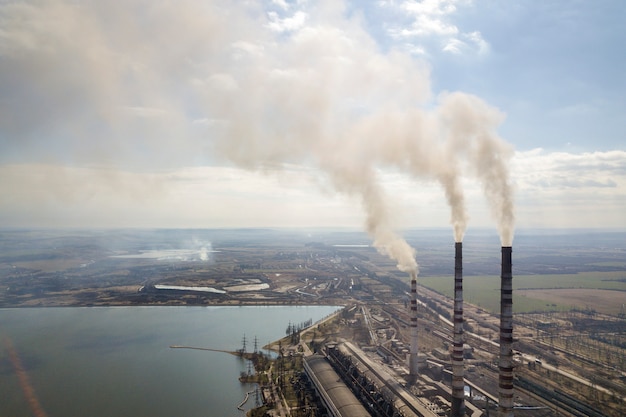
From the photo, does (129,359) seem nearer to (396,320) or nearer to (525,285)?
(396,320)

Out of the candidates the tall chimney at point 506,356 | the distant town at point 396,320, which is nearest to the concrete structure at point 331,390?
the distant town at point 396,320

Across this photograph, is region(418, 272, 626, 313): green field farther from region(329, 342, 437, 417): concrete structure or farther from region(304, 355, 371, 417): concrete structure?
region(304, 355, 371, 417): concrete structure

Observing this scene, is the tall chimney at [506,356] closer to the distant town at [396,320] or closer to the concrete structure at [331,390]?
the distant town at [396,320]

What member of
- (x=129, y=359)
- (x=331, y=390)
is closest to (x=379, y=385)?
(x=331, y=390)

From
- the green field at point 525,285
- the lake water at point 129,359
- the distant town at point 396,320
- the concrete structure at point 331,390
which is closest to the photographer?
the concrete structure at point 331,390

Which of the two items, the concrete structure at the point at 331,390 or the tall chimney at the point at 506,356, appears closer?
the tall chimney at the point at 506,356

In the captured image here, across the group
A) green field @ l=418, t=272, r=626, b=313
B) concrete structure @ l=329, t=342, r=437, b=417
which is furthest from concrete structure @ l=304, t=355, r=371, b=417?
green field @ l=418, t=272, r=626, b=313

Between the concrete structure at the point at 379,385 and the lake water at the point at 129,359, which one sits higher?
the concrete structure at the point at 379,385
